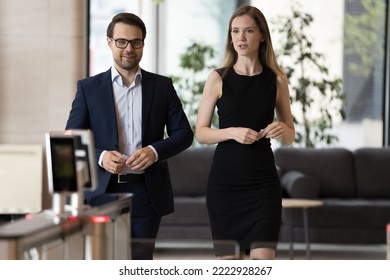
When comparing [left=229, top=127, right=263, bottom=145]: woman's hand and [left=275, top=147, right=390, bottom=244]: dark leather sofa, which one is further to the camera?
[left=275, top=147, right=390, bottom=244]: dark leather sofa

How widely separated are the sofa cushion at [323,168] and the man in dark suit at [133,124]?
4.72 m

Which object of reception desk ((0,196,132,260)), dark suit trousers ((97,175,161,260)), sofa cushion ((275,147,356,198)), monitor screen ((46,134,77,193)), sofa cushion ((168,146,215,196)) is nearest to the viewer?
reception desk ((0,196,132,260))

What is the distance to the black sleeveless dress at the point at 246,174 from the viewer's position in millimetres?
3664

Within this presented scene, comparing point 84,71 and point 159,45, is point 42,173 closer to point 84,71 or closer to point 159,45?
point 84,71

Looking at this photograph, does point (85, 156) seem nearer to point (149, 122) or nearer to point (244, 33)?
point (149, 122)

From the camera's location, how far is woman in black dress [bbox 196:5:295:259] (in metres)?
3.63

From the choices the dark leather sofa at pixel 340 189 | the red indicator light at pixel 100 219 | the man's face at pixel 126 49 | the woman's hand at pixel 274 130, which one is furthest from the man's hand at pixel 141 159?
the dark leather sofa at pixel 340 189

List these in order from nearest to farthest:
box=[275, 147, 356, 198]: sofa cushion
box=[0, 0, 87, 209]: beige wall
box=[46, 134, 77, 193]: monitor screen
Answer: box=[46, 134, 77, 193]: monitor screen, box=[0, 0, 87, 209]: beige wall, box=[275, 147, 356, 198]: sofa cushion

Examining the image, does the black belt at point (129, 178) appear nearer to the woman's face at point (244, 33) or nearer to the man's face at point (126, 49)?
the man's face at point (126, 49)

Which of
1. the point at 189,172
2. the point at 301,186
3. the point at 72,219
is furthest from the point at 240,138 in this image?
the point at 189,172

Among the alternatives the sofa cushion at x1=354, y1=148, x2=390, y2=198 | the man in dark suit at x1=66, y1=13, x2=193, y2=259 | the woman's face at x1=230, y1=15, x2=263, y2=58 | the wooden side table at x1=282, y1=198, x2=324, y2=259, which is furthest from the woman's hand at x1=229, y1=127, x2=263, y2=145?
the sofa cushion at x1=354, y1=148, x2=390, y2=198

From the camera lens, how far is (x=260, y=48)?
3.77 metres

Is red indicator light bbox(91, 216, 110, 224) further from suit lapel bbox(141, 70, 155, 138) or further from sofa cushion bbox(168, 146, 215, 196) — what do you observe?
sofa cushion bbox(168, 146, 215, 196)
